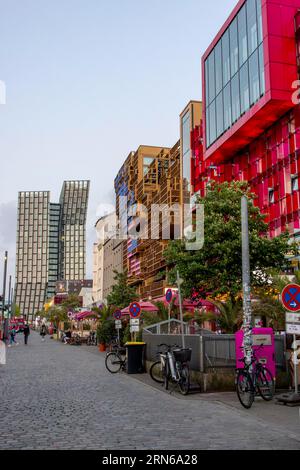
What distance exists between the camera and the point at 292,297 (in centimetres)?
1137

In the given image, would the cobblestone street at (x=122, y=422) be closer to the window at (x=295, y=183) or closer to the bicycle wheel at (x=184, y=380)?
the bicycle wheel at (x=184, y=380)

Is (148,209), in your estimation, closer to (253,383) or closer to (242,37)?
(242,37)

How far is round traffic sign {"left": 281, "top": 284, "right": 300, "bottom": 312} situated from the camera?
37.2ft

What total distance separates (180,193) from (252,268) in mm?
28962

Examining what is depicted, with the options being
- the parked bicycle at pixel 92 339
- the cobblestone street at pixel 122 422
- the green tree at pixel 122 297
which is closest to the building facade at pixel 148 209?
the green tree at pixel 122 297

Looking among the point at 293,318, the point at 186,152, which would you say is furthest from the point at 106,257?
the point at 293,318

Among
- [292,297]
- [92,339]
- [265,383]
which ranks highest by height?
[292,297]

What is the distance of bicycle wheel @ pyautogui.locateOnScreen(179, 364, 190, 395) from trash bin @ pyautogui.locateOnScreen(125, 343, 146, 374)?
609 cm

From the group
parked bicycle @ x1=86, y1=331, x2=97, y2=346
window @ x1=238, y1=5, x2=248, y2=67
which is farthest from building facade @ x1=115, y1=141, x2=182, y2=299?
window @ x1=238, y1=5, x2=248, y2=67

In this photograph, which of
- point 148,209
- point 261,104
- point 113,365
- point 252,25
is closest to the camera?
point 113,365

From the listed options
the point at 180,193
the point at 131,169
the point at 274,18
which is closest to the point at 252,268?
the point at 274,18

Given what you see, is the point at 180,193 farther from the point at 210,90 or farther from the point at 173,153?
the point at 210,90

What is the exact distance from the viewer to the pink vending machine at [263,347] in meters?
12.8

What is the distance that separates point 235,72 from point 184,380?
30626 mm
